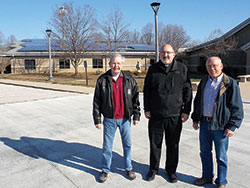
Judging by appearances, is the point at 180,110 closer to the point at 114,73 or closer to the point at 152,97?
the point at 152,97

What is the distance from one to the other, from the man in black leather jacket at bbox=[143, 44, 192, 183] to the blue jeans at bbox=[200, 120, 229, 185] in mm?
336

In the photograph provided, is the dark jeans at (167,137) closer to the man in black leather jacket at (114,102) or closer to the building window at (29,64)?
the man in black leather jacket at (114,102)

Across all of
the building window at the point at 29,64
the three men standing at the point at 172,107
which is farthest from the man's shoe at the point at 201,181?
the building window at the point at 29,64

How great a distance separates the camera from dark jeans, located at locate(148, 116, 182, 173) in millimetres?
3252

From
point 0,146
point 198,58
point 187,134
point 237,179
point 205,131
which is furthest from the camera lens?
point 198,58

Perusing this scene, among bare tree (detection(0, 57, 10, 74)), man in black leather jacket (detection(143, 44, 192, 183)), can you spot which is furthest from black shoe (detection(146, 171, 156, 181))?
bare tree (detection(0, 57, 10, 74))

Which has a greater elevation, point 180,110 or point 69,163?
point 180,110

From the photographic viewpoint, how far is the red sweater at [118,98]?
334cm

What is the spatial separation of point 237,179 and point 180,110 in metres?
1.31

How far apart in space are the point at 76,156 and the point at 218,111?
2.66 metres

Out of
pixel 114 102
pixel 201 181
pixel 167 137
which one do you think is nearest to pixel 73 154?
pixel 114 102

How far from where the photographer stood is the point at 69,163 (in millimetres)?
4016

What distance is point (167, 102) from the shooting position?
315 centimetres

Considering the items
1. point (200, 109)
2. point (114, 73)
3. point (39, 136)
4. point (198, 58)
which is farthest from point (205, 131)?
point (198, 58)
